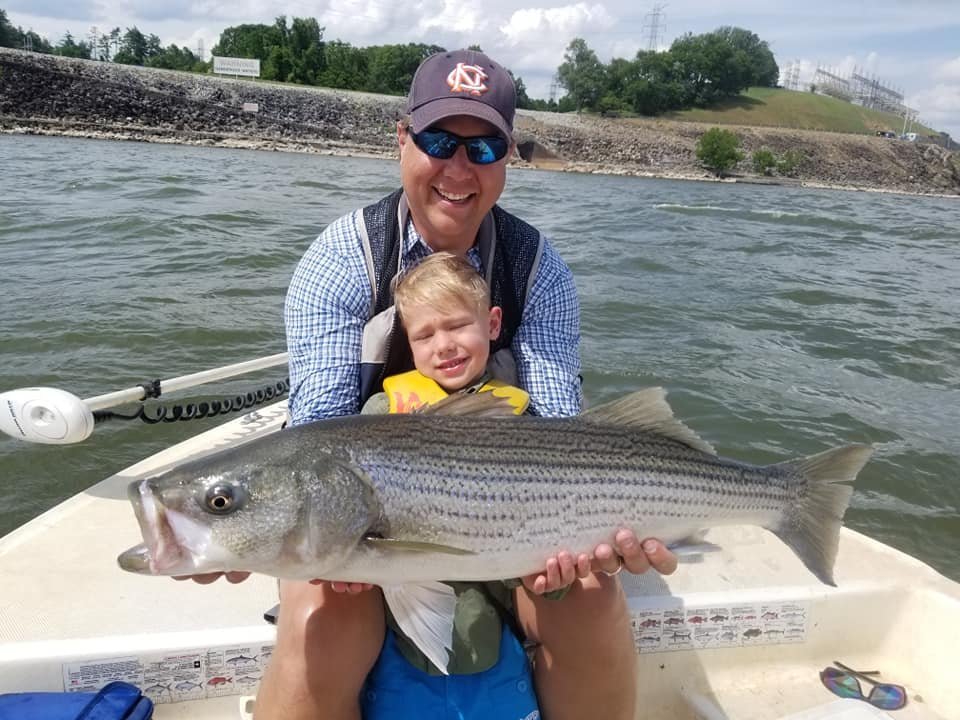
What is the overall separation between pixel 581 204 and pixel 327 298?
2976cm

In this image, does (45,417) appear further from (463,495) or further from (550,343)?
(463,495)

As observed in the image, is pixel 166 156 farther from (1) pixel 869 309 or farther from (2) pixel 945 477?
(2) pixel 945 477

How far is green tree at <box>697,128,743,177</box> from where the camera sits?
77.2 metres

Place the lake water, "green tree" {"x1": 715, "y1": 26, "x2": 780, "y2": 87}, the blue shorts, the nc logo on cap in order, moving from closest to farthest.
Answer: the blue shorts → the nc logo on cap → the lake water → "green tree" {"x1": 715, "y1": 26, "x2": 780, "y2": 87}

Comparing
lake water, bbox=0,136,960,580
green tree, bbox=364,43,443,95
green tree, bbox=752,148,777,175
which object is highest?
green tree, bbox=364,43,443,95

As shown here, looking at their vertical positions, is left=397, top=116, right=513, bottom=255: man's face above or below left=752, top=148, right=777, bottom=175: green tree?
below

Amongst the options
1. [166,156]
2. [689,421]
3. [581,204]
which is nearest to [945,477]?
[689,421]

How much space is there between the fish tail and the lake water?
14.0ft

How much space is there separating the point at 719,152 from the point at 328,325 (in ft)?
266

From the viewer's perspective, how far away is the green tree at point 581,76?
116 m

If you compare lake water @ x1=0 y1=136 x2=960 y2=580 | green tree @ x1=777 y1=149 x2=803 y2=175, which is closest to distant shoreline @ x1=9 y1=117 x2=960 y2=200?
green tree @ x1=777 y1=149 x2=803 y2=175

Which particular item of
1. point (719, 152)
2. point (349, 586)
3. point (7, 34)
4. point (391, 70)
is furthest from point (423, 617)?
point (7, 34)

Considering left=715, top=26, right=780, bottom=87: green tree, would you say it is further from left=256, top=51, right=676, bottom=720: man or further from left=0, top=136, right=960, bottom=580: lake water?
left=256, top=51, right=676, bottom=720: man

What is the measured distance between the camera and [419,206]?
12.4ft
